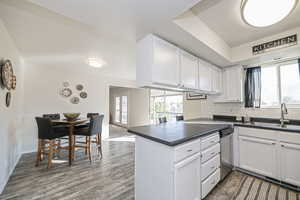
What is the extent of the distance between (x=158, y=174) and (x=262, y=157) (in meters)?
1.98

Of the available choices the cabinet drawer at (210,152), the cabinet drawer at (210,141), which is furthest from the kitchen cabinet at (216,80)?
the cabinet drawer at (210,152)

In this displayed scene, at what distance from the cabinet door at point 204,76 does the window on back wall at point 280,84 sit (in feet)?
3.92

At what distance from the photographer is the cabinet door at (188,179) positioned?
4.13 feet

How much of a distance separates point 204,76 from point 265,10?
131 centimetres

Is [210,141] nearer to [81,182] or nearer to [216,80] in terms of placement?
[216,80]

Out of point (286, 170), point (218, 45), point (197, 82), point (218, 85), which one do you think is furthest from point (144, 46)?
point (286, 170)

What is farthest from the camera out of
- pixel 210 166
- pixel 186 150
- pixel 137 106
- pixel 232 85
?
pixel 137 106

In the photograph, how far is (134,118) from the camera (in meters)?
6.97

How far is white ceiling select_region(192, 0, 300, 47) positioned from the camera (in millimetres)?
1618

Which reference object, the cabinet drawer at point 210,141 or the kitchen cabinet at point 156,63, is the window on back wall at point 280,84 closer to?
the cabinet drawer at point 210,141

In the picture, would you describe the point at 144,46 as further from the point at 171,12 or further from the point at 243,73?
the point at 243,73

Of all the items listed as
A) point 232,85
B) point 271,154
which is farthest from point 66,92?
point 271,154

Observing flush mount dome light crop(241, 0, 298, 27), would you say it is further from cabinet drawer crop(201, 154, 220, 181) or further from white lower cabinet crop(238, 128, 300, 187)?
cabinet drawer crop(201, 154, 220, 181)

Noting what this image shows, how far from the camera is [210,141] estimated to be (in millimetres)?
1782
